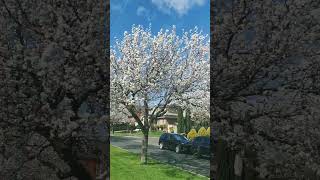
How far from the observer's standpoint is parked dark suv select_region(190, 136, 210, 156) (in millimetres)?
6699

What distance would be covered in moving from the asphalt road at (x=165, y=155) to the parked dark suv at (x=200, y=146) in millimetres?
118

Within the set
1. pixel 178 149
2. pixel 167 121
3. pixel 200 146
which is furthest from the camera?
pixel 167 121

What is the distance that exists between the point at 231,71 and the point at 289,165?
1.14m

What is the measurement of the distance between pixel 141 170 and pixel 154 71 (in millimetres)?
1894

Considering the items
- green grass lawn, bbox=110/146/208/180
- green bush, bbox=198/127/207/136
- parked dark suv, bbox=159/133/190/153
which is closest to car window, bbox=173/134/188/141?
parked dark suv, bbox=159/133/190/153

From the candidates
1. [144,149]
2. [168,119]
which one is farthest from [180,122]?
[144,149]

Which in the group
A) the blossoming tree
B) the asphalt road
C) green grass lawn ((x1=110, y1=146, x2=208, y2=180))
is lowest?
green grass lawn ((x1=110, y1=146, x2=208, y2=180))

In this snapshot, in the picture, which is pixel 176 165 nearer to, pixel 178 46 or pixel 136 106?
pixel 136 106

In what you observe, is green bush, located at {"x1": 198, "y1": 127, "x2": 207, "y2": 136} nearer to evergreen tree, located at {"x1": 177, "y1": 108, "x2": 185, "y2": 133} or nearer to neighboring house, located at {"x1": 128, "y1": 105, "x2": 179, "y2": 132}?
evergreen tree, located at {"x1": 177, "y1": 108, "x2": 185, "y2": 133}

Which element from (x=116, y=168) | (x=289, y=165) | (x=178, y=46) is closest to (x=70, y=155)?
(x=289, y=165)

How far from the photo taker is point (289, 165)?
4109 mm

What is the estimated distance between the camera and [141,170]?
23.2ft

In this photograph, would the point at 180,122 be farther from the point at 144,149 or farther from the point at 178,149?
the point at 144,149

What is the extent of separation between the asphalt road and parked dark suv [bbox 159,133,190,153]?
0.40 feet
